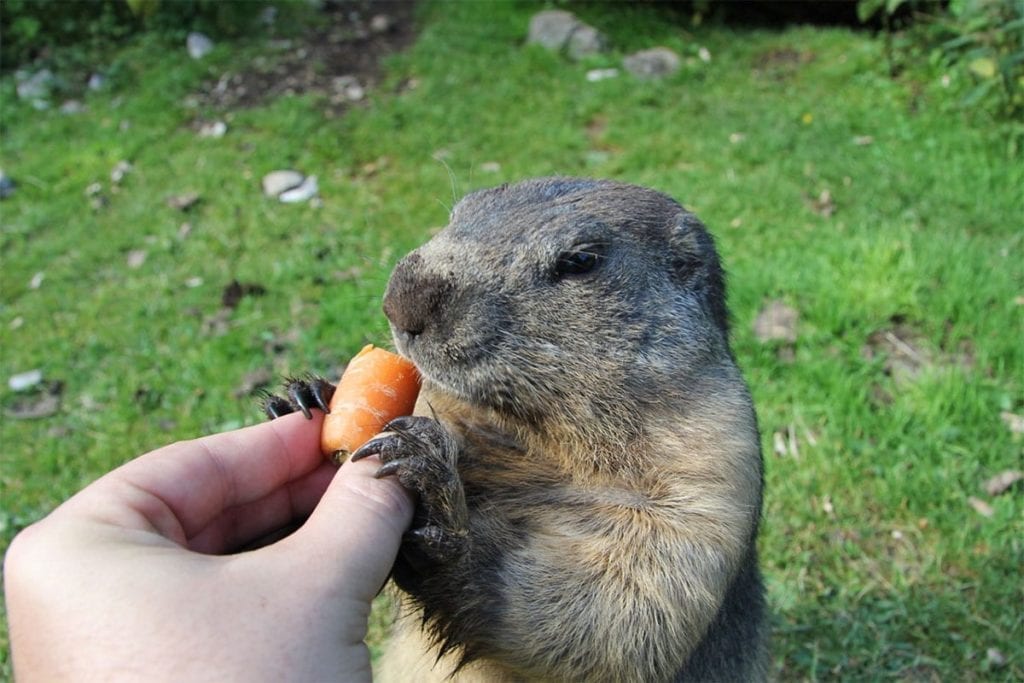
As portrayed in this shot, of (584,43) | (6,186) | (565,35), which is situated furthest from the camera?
(565,35)

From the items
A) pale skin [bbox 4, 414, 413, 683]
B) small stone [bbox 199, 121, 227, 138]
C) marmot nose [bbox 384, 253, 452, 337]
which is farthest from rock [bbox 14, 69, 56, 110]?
pale skin [bbox 4, 414, 413, 683]

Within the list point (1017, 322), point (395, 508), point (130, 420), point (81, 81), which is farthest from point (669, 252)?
point (81, 81)

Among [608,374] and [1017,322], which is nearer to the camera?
[608,374]

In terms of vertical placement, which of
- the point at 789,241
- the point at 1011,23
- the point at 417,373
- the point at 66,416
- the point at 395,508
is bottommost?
the point at 66,416

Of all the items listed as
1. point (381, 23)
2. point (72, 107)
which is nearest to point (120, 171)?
point (72, 107)

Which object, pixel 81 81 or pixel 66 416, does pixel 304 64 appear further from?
pixel 66 416

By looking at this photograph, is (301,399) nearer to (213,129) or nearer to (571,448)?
(571,448)
